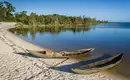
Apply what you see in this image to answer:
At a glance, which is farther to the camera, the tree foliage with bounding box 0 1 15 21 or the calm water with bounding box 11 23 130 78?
the tree foliage with bounding box 0 1 15 21

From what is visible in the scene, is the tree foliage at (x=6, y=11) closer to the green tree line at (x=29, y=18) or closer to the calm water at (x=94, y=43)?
the green tree line at (x=29, y=18)

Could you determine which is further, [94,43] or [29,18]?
[29,18]

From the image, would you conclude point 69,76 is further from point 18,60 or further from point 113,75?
point 18,60

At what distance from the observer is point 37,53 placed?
1739 cm

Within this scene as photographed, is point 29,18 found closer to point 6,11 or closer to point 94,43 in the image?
point 6,11

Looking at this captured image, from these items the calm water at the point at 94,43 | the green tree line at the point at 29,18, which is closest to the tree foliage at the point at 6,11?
the green tree line at the point at 29,18

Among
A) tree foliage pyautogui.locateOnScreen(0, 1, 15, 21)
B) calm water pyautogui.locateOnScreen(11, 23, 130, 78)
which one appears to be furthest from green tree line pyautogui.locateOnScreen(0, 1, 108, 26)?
calm water pyautogui.locateOnScreen(11, 23, 130, 78)

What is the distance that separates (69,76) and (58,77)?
796 millimetres

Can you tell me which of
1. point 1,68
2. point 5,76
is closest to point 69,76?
point 5,76

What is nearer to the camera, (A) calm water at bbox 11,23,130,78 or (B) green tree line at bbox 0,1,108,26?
(A) calm water at bbox 11,23,130,78

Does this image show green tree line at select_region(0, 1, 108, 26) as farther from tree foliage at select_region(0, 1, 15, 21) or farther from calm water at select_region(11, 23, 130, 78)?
calm water at select_region(11, 23, 130, 78)

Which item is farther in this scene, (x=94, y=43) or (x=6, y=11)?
(x=6, y=11)

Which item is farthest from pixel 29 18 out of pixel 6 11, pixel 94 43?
pixel 94 43

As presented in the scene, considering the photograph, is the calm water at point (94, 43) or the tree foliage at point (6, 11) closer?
the calm water at point (94, 43)
